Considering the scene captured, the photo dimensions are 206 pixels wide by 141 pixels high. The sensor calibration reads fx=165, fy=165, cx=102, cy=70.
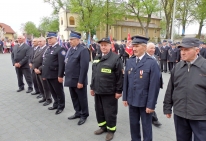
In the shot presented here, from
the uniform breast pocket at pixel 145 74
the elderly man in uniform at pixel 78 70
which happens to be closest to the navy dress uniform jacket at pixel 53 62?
the elderly man in uniform at pixel 78 70

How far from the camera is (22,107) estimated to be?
525 cm

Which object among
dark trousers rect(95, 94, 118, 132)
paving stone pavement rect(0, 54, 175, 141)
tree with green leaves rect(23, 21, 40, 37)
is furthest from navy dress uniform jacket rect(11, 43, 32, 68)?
tree with green leaves rect(23, 21, 40, 37)

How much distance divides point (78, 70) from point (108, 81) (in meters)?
1.03

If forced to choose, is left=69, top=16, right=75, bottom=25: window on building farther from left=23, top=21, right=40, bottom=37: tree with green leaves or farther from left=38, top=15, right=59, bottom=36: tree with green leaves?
left=23, top=21, right=40, bottom=37: tree with green leaves

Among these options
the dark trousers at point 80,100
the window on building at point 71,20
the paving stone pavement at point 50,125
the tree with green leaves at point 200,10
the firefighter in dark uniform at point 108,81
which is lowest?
the paving stone pavement at point 50,125

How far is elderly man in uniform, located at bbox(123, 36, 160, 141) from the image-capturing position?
8.77ft

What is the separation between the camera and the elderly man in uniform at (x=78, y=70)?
3859 mm

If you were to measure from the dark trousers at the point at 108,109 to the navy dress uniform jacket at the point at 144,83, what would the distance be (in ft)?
1.84

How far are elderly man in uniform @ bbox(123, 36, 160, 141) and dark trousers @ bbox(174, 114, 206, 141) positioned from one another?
0.45m

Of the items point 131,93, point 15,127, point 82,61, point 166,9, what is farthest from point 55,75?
point 166,9

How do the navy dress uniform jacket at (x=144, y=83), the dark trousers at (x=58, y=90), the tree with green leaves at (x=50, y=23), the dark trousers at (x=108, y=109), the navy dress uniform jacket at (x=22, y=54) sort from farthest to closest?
the tree with green leaves at (x=50, y=23)
the navy dress uniform jacket at (x=22, y=54)
the dark trousers at (x=58, y=90)
the dark trousers at (x=108, y=109)
the navy dress uniform jacket at (x=144, y=83)

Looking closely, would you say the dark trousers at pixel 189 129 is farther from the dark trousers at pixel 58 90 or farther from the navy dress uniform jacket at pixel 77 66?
the dark trousers at pixel 58 90

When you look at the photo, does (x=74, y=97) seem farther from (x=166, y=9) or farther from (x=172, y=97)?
(x=166, y=9)

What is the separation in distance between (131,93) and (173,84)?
0.71 meters
